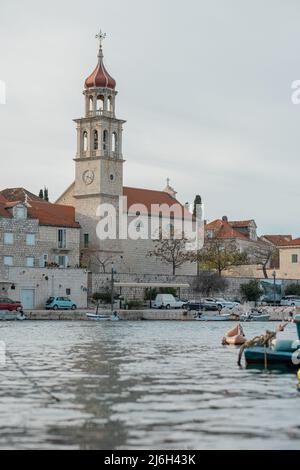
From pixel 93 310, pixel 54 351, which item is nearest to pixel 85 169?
pixel 93 310

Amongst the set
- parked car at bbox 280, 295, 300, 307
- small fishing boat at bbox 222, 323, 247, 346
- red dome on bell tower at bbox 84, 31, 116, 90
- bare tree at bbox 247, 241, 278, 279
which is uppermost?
red dome on bell tower at bbox 84, 31, 116, 90

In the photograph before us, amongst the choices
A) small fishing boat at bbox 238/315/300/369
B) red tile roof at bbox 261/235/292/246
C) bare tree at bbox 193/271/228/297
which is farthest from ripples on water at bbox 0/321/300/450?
red tile roof at bbox 261/235/292/246

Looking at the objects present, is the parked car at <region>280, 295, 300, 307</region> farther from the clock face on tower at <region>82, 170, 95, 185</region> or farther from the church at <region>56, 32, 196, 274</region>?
the clock face on tower at <region>82, 170, 95, 185</region>

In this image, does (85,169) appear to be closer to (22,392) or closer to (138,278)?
(138,278)

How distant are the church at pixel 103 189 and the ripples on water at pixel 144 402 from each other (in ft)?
185

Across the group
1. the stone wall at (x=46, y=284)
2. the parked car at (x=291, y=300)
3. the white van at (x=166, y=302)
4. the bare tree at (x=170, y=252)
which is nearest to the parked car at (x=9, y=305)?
the stone wall at (x=46, y=284)

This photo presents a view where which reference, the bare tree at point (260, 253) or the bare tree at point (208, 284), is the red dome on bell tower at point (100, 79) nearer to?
the bare tree at point (208, 284)

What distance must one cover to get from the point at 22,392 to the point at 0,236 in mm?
61078

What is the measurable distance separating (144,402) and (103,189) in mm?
77934

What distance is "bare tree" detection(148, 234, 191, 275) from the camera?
4156 inches

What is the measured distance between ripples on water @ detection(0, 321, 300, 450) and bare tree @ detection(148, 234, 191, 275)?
61816 millimetres
